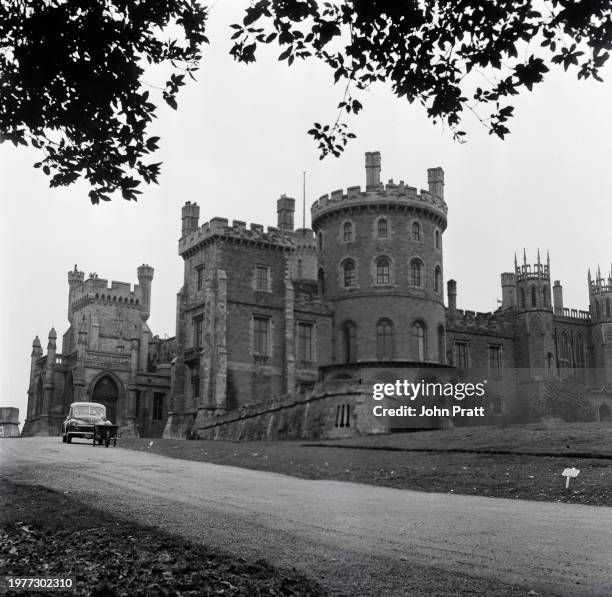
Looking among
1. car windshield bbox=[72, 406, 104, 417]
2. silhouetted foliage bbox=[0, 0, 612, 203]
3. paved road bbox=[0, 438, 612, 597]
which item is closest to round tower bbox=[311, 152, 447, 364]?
car windshield bbox=[72, 406, 104, 417]

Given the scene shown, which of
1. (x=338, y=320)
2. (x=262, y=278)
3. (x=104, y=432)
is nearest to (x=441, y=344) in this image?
(x=338, y=320)

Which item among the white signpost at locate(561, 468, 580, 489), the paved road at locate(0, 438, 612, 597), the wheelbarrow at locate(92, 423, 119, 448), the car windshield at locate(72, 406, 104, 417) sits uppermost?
the car windshield at locate(72, 406, 104, 417)

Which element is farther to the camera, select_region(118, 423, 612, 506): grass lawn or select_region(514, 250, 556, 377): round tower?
select_region(514, 250, 556, 377): round tower

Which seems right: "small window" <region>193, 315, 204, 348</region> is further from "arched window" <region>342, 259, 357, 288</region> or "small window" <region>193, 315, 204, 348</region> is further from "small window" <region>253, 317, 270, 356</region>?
"arched window" <region>342, 259, 357, 288</region>

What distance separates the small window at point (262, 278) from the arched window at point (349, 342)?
16.3ft

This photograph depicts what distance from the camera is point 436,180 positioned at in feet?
161

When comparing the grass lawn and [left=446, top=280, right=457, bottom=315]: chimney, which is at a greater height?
[left=446, top=280, right=457, bottom=315]: chimney

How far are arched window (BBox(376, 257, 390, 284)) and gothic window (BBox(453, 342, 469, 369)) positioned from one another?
834 centimetres

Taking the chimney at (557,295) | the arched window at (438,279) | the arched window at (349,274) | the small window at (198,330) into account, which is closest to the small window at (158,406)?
the small window at (198,330)

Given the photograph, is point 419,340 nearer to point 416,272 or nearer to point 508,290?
point 416,272

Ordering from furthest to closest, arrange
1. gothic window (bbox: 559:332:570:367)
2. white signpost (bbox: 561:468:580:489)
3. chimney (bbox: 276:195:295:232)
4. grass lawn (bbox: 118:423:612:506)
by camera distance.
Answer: gothic window (bbox: 559:332:570:367) < chimney (bbox: 276:195:295:232) < grass lawn (bbox: 118:423:612:506) < white signpost (bbox: 561:468:580:489)

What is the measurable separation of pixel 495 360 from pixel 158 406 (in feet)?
81.2

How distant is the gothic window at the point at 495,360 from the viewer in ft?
172

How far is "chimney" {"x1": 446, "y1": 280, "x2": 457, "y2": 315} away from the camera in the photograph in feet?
172
